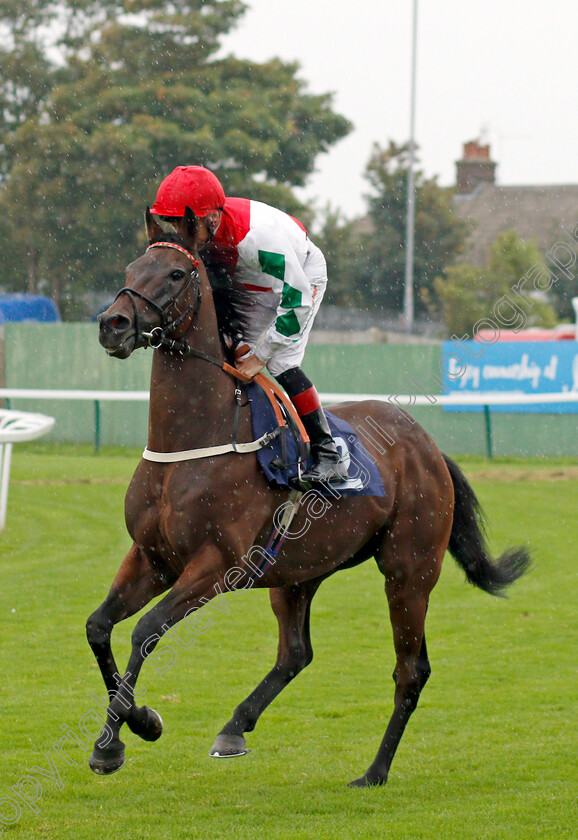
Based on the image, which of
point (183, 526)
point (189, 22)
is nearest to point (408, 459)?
point (183, 526)

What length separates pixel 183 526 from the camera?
3271 mm

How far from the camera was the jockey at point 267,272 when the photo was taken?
3.27m

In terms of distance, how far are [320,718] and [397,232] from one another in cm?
2295

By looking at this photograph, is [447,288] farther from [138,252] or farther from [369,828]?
[369,828]

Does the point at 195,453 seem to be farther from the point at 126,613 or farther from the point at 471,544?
the point at 471,544

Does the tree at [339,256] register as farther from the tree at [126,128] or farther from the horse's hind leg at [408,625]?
the horse's hind leg at [408,625]

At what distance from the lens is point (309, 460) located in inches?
144

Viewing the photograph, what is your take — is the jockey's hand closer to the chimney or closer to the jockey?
the jockey

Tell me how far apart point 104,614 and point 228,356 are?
3.11 ft

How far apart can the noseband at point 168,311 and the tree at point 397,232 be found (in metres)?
22.8

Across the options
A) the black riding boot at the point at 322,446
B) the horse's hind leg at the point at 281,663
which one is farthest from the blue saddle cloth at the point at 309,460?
the horse's hind leg at the point at 281,663

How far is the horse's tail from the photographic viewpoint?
4461mm

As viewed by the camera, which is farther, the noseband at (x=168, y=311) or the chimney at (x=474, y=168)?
the chimney at (x=474, y=168)

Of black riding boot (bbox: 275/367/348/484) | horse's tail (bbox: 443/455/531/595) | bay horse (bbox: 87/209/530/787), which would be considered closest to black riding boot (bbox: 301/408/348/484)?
black riding boot (bbox: 275/367/348/484)
